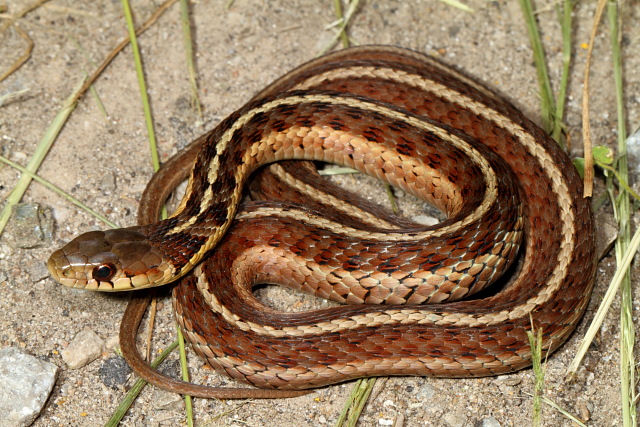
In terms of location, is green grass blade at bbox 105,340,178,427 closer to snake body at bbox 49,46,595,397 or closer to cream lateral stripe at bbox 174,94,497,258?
snake body at bbox 49,46,595,397

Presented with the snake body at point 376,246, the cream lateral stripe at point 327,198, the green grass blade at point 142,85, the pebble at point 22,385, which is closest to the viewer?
the pebble at point 22,385

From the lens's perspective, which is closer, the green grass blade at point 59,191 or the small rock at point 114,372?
the small rock at point 114,372

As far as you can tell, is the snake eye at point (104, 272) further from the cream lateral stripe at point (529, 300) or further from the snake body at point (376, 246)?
the cream lateral stripe at point (529, 300)

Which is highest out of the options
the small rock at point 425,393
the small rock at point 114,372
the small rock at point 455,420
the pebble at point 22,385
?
the pebble at point 22,385

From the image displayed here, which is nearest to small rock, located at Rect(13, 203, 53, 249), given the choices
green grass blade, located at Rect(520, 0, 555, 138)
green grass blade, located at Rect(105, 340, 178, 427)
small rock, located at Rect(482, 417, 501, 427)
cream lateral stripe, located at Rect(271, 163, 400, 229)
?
green grass blade, located at Rect(105, 340, 178, 427)

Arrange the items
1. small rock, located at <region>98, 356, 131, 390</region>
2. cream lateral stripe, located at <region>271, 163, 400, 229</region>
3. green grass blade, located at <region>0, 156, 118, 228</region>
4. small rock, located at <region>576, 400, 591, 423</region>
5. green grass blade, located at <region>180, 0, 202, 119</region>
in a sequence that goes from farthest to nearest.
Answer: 1. green grass blade, located at <region>180, 0, 202, 119</region>
2. green grass blade, located at <region>0, 156, 118, 228</region>
3. cream lateral stripe, located at <region>271, 163, 400, 229</region>
4. small rock, located at <region>98, 356, 131, 390</region>
5. small rock, located at <region>576, 400, 591, 423</region>

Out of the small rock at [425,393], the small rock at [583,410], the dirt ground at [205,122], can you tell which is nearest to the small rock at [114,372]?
the dirt ground at [205,122]
